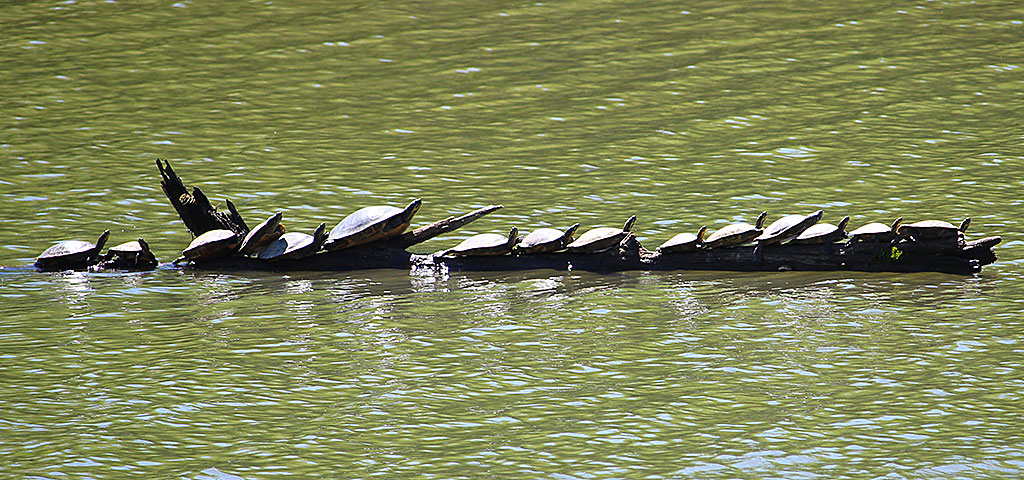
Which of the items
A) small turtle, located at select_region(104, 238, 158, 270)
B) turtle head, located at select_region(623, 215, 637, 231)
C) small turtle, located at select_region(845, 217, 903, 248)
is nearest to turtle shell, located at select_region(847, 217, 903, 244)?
small turtle, located at select_region(845, 217, 903, 248)

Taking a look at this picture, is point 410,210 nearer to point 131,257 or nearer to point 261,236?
point 261,236

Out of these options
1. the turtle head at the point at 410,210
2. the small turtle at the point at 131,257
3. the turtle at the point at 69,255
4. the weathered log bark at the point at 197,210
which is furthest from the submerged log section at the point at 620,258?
the turtle at the point at 69,255

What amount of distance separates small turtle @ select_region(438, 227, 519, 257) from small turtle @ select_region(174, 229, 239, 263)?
5.40 ft

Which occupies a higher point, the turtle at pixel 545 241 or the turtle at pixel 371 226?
the turtle at pixel 371 226

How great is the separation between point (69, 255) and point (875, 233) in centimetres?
616

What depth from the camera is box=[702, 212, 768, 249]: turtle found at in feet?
29.1

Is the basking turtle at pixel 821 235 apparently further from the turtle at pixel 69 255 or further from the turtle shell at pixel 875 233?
the turtle at pixel 69 255

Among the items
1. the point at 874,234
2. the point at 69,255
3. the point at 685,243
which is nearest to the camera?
the point at 874,234

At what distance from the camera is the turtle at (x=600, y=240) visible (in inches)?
356

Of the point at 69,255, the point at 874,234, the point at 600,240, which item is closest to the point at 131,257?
the point at 69,255

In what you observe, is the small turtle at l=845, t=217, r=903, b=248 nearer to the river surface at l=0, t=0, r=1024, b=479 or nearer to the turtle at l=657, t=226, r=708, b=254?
the river surface at l=0, t=0, r=1024, b=479

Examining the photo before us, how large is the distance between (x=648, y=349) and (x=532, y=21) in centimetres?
1295

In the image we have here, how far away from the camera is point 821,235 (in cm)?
882

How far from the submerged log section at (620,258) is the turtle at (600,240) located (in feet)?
0.24
